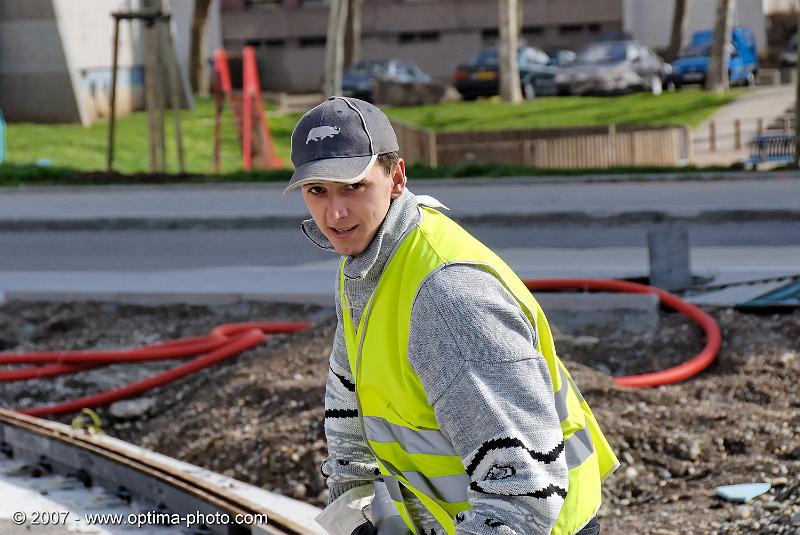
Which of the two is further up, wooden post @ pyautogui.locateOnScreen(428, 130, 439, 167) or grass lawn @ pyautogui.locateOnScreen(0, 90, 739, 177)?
wooden post @ pyautogui.locateOnScreen(428, 130, 439, 167)

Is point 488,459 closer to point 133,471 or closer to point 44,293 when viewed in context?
point 133,471

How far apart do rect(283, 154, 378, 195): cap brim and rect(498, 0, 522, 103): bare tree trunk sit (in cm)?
3114

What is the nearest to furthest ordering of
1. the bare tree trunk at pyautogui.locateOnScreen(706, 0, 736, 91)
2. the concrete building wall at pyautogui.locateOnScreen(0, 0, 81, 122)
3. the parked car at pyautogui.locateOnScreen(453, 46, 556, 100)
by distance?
the concrete building wall at pyautogui.locateOnScreen(0, 0, 81, 122), the bare tree trunk at pyautogui.locateOnScreen(706, 0, 736, 91), the parked car at pyautogui.locateOnScreen(453, 46, 556, 100)

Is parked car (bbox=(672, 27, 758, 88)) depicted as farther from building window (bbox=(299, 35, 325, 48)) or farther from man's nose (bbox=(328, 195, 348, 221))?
man's nose (bbox=(328, 195, 348, 221))

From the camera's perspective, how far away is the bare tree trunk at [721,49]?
35.8m

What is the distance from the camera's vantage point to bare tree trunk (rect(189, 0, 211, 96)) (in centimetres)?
3812

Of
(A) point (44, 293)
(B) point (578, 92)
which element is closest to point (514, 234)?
(A) point (44, 293)

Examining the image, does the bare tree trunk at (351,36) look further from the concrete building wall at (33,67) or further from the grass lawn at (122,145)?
the concrete building wall at (33,67)

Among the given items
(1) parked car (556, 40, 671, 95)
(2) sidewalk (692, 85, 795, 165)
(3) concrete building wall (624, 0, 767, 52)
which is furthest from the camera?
(3) concrete building wall (624, 0, 767, 52)

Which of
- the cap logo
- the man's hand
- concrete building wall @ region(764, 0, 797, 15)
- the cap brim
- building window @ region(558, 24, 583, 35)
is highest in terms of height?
the cap logo

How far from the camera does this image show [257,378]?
7871 millimetres

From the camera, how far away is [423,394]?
2.81m

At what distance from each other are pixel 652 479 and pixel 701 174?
10935 mm

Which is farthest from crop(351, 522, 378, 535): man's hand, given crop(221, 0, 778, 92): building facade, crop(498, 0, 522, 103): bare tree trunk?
crop(221, 0, 778, 92): building facade
